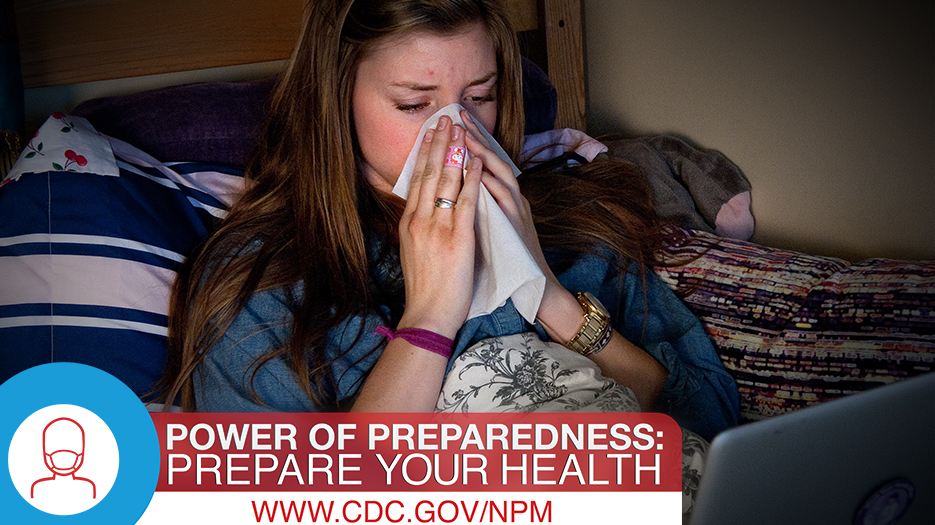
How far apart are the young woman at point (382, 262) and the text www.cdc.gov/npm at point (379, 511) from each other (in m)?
0.11

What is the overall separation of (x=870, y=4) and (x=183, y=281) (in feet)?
3.36

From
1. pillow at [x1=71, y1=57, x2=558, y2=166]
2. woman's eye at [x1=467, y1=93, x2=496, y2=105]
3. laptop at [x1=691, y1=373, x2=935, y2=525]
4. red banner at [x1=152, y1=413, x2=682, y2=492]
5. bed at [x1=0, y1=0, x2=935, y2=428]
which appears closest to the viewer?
laptop at [x1=691, y1=373, x2=935, y2=525]

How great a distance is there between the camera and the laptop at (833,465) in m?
0.47

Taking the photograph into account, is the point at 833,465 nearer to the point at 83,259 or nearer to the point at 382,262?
the point at 382,262

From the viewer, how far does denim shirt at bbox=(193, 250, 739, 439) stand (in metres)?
0.83

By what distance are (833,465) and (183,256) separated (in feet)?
2.68

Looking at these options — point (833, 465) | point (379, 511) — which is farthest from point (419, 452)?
point (833, 465)

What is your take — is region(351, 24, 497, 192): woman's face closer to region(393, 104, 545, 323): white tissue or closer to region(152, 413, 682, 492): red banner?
region(393, 104, 545, 323): white tissue

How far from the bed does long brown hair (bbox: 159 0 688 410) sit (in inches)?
2.3

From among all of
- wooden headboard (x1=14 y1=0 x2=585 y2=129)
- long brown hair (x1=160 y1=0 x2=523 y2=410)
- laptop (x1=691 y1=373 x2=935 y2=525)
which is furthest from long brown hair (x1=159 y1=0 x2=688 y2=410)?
laptop (x1=691 y1=373 x2=935 y2=525)

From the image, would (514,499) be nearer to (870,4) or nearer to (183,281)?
(183,281)

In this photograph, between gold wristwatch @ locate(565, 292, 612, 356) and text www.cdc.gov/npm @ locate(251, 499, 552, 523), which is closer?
text www.cdc.gov/npm @ locate(251, 499, 552, 523)

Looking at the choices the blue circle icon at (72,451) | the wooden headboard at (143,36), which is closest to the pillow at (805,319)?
the wooden headboard at (143,36)

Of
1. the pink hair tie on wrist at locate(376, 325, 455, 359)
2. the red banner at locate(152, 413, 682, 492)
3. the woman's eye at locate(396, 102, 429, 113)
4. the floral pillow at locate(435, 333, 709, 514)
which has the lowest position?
the red banner at locate(152, 413, 682, 492)
